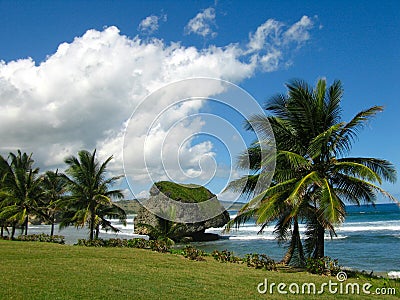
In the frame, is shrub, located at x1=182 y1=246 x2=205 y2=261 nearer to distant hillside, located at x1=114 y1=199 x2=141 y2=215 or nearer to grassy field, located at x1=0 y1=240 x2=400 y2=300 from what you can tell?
grassy field, located at x1=0 y1=240 x2=400 y2=300

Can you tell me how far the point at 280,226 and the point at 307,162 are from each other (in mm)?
2801

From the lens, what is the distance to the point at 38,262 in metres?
11.4

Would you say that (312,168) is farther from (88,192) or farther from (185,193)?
(185,193)

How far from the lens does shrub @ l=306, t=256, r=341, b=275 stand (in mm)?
11344

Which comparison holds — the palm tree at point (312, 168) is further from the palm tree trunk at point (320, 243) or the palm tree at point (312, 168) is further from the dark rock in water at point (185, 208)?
the dark rock in water at point (185, 208)

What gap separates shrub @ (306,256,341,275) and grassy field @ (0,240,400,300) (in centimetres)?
37

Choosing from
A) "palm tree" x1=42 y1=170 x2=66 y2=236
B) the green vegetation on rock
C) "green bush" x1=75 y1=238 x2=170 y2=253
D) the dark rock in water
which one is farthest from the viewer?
the green vegetation on rock

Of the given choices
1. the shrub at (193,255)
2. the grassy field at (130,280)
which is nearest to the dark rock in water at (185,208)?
the shrub at (193,255)

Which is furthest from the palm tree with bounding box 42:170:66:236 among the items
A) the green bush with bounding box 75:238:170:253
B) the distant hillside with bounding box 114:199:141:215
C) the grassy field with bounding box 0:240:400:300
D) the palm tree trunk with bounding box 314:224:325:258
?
the palm tree trunk with bounding box 314:224:325:258

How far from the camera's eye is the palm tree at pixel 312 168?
36.4 ft

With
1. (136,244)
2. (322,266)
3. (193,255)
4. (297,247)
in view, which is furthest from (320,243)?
(136,244)

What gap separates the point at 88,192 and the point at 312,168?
15246 millimetres

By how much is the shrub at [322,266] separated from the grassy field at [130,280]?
37 cm

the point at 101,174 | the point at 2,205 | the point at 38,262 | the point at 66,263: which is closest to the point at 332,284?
the point at 66,263
